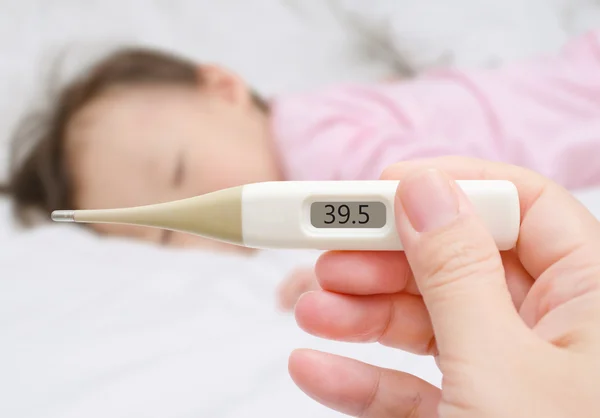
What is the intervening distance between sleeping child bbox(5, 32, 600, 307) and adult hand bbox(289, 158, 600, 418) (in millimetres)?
461

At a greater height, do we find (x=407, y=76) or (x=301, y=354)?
(x=407, y=76)

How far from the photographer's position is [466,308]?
15.4 inches

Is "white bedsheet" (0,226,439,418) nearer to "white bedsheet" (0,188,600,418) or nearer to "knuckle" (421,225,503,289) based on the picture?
"white bedsheet" (0,188,600,418)

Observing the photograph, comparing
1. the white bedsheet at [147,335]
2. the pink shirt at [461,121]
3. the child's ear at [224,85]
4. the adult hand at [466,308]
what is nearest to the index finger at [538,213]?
the adult hand at [466,308]

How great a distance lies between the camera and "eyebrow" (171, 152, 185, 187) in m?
1.03

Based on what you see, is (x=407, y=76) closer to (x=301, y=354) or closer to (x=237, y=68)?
(x=237, y=68)

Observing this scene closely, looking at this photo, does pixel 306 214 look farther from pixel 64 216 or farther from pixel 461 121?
pixel 461 121

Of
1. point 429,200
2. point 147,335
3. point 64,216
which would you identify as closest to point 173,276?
point 147,335

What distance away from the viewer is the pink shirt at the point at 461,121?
3.18 feet

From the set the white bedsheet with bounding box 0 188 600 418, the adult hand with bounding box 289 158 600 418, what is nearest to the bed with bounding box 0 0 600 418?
the white bedsheet with bounding box 0 188 600 418

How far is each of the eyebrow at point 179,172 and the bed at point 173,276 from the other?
0.44ft

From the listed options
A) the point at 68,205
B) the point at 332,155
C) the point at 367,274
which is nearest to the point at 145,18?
the point at 68,205

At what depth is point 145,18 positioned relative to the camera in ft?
4.19

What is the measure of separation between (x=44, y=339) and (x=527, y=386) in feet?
1.88
